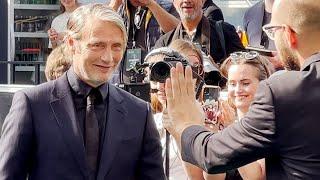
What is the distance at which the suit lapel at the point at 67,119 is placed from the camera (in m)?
2.22

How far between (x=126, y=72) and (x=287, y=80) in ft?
7.55

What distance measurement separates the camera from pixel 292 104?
1800mm

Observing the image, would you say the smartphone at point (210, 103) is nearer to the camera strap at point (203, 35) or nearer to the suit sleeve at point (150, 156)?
the suit sleeve at point (150, 156)

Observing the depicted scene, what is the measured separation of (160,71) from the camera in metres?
2.26

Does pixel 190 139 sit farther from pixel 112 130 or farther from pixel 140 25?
pixel 140 25

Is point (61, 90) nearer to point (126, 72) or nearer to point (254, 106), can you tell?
point (254, 106)

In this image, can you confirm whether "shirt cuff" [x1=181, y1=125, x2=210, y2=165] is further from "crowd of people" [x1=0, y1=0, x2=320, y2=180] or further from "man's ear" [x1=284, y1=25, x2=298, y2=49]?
"man's ear" [x1=284, y1=25, x2=298, y2=49]

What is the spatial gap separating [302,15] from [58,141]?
948 mm

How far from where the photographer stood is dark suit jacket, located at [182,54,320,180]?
1.80 meters

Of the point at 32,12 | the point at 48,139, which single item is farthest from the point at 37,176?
the point at 32,12

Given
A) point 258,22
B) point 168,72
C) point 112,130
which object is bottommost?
point 112,130

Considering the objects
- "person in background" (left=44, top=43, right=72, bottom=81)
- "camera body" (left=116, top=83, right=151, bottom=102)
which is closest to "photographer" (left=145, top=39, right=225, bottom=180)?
"camera body" (left=116, top=83, right=151, bottom=102)

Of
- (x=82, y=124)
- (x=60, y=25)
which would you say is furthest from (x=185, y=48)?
(x=60, y=25)

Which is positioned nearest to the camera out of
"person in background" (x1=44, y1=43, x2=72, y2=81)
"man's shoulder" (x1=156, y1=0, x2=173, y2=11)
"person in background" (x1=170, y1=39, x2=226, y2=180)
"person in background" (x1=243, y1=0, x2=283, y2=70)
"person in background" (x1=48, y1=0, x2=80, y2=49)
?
"person in background" (x1=170, y1=39, x2=226, y2=180)
